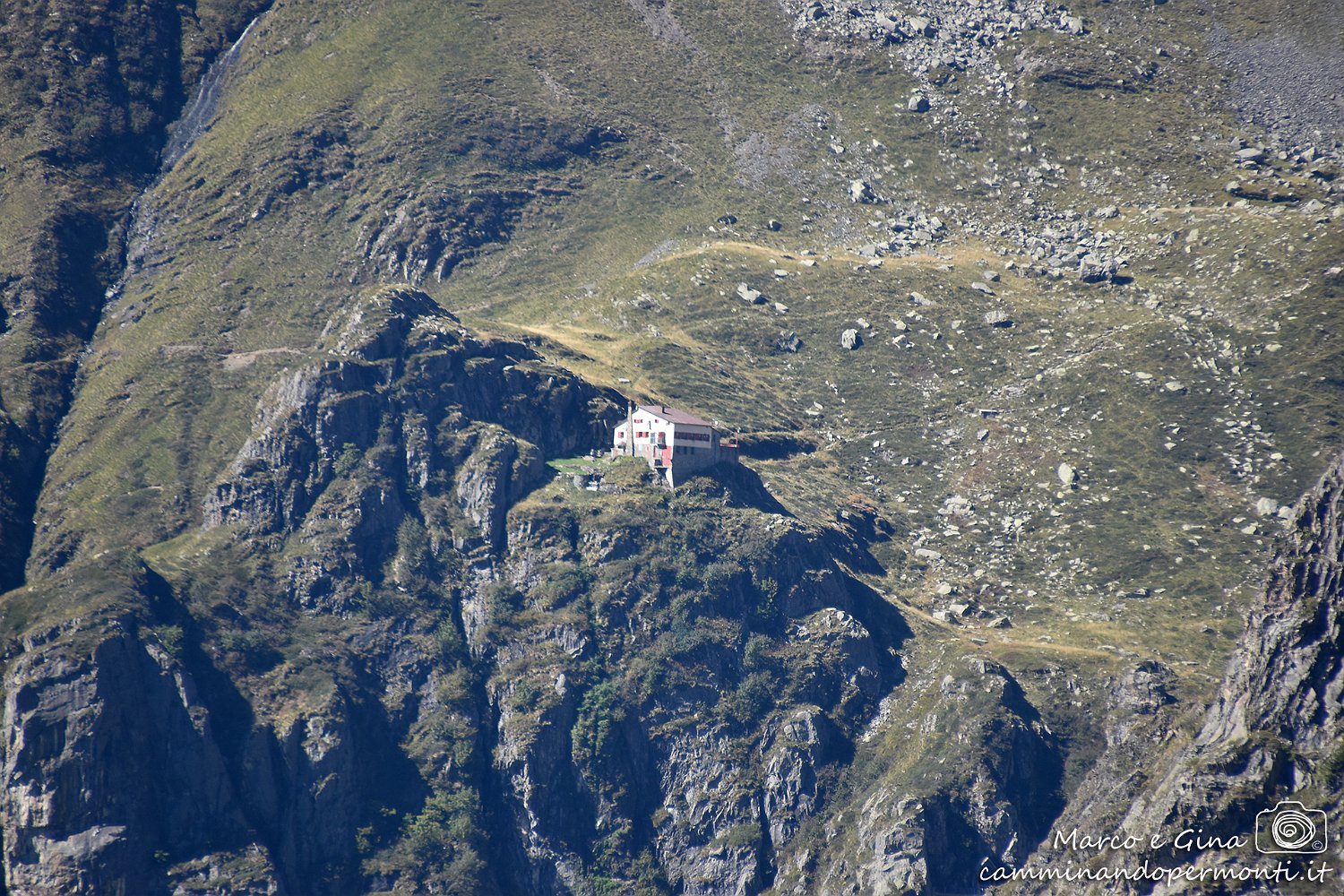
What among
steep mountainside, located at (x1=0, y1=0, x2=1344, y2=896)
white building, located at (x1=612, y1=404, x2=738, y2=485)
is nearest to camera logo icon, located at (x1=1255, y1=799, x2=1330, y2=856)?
steep mountainside, located at (x1=0, y1=0, x2=1344, y2=896)

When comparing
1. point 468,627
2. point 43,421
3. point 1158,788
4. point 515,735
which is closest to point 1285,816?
point 1158,788

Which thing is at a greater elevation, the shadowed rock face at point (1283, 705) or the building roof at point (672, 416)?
the building roof at point (672, 416)

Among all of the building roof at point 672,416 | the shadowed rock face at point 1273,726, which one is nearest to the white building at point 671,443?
the building roof at point 672,416

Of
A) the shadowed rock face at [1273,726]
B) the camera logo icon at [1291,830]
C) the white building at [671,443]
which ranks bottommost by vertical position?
the camera logo icon at [1291,830]

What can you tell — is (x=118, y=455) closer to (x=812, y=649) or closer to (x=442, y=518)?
(x=442, y=518)

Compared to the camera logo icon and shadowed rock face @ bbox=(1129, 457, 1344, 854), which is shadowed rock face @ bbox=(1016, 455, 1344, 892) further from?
the camera logo icon

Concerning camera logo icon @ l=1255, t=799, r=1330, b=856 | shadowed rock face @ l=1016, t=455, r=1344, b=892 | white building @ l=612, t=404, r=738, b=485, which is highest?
white building @ l=612, t=404, r=738, b=485

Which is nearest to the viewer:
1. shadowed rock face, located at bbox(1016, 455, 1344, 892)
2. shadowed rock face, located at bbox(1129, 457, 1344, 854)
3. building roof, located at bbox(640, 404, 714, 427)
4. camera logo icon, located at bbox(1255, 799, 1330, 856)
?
camera logo icon, located at bbox(1255, 799, 1330, 856)

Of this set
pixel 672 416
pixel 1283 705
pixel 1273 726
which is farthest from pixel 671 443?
pixel 1273 726

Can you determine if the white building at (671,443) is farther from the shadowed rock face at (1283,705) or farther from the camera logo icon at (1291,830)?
the camera logo icon at (1291,830)
